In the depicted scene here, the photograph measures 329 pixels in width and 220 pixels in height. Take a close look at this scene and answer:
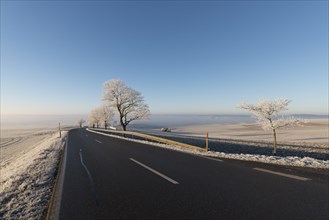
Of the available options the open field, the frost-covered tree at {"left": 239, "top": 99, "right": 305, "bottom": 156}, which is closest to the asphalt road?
the frost-covered tree at {"left": 239, "top": 99, "right": 305, "bottom": 156}

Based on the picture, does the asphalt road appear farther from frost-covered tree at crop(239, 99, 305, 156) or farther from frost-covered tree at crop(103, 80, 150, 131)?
frost-covered tree at crop(103, 80, 150, 131)

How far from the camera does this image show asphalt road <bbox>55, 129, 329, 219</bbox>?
154 inches

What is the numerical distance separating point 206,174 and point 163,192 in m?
2.23

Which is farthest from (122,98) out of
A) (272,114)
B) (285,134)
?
(285,134)

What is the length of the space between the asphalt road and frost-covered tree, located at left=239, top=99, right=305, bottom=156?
41.8 ft

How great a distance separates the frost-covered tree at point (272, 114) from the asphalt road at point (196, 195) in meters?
12.7

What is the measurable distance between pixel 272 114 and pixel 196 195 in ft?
55.3

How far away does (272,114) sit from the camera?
18422 millimetres

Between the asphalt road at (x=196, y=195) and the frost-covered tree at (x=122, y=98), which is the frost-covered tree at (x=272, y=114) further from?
the frost-covered tree at (x=122, y=98)

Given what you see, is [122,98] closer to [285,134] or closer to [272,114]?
[272,114]

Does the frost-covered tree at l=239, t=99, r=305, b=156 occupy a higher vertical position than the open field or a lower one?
higher

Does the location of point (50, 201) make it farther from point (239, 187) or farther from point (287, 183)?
point (287, 183)

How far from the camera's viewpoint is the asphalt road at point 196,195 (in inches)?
154

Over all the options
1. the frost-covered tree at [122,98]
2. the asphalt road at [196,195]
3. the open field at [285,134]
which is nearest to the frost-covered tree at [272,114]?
the open field at [285,134]
